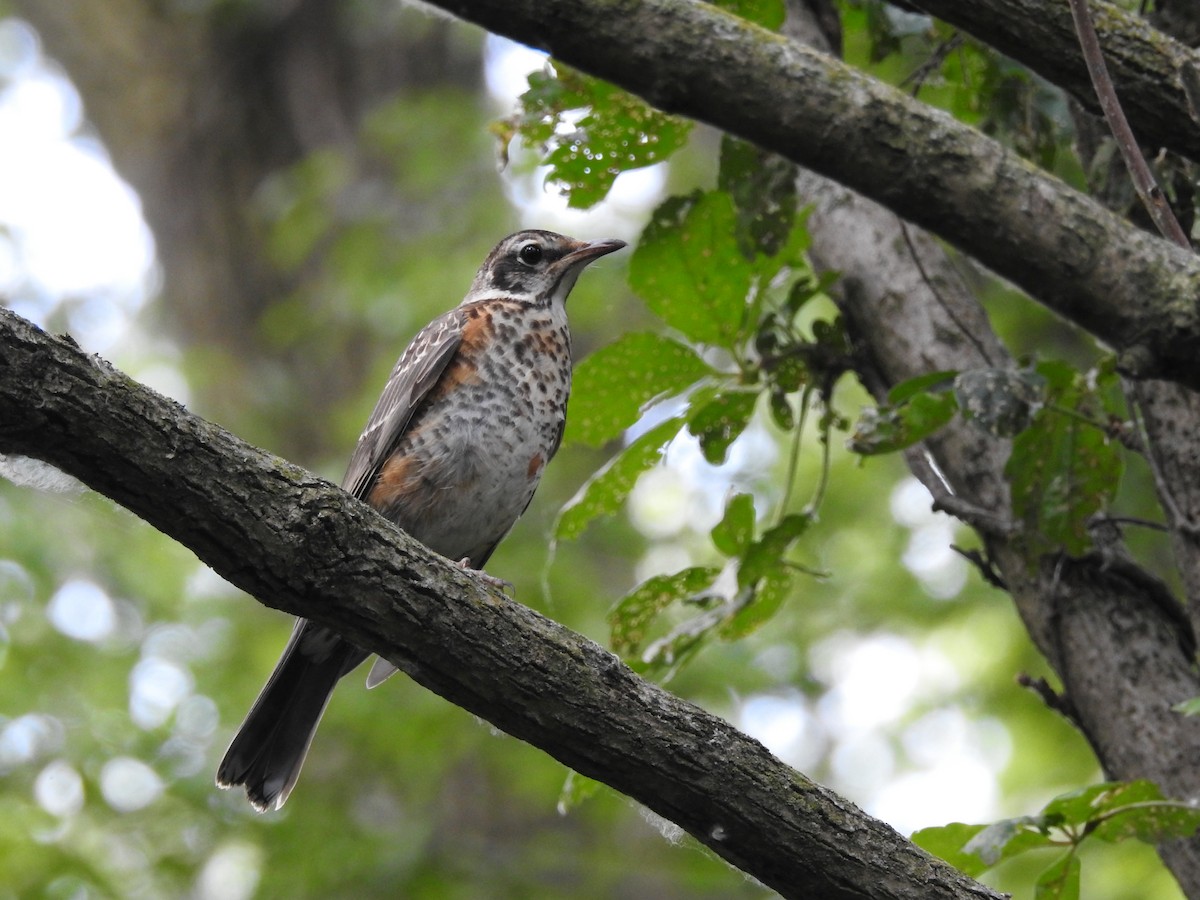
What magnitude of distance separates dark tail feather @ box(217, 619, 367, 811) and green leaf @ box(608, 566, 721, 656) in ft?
2.71

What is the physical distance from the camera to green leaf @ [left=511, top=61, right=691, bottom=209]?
10.9ft

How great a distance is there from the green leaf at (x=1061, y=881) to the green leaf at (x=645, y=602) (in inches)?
48.8

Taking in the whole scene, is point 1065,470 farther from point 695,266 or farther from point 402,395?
point 402,395

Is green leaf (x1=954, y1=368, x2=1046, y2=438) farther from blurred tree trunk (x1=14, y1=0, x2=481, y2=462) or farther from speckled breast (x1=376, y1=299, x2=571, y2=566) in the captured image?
blurred tree trunk (x1=14, y1=0, x2=481, y2=462)

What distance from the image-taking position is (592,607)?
7.03 metres

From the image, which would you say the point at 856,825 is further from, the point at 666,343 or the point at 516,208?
the point at 516,208

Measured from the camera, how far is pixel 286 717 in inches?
153

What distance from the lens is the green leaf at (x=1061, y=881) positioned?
2.65 meters

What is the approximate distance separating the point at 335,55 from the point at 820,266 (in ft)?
23.5

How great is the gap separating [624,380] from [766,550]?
0.59 meters

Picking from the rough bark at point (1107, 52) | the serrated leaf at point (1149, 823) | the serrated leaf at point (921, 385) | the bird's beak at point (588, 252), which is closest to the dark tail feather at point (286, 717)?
the bird's beak at point (588, 252)

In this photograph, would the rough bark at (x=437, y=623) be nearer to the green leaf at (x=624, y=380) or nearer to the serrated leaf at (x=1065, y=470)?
the serrated leaf at (x=1065, y=470)

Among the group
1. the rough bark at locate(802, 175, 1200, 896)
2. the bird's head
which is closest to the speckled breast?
the bird's head

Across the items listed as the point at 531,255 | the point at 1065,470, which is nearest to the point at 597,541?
the point at 531,255
